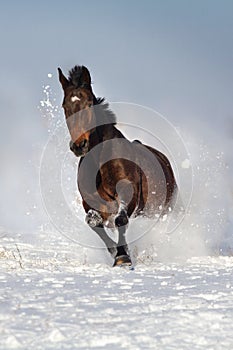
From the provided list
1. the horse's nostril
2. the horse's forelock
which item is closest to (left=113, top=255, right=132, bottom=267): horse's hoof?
the horse's nostril

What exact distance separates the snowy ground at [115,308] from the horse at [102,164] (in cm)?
127

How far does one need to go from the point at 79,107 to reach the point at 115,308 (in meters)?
3.96

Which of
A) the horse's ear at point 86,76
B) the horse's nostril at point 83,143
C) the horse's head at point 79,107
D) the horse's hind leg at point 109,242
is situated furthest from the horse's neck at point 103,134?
the horse's hind leg at point 109,242

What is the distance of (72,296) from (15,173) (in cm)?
3080

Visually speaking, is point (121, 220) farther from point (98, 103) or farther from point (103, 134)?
point (98, 103)

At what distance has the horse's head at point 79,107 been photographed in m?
7.41

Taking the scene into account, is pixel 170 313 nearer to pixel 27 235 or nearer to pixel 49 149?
pixel 27 235

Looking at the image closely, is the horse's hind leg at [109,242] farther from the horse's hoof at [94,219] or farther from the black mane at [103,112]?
the black mane at [103,112]

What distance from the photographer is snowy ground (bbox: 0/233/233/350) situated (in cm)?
348

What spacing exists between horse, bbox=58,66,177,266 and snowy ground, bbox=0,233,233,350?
1272mm

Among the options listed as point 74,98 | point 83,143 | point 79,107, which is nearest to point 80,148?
point 83,143

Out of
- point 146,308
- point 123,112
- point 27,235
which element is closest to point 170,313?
point 146,308

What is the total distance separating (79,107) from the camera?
25.3 ft

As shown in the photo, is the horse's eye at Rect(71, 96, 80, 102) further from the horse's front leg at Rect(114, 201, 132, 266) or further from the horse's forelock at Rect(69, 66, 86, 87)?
the horse's front leg at Rect(114, 201, 132, 266)
